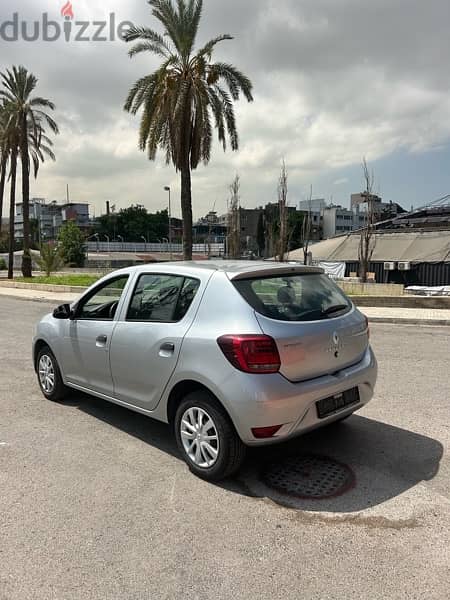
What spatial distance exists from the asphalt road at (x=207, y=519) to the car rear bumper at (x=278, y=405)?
474 millimetres

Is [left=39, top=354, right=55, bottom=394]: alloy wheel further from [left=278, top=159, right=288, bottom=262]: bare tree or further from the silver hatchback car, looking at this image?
[left=278, top=159, right=288, bottom=262]: bare tree

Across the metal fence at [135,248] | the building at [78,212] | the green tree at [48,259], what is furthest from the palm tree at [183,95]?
the building at [78,212]

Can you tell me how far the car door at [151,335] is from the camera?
375 centimetres

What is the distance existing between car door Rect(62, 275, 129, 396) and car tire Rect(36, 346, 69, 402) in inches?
10.5

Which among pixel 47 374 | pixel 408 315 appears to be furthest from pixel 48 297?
pixel 47 374

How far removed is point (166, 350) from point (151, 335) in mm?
246

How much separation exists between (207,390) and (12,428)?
235cm

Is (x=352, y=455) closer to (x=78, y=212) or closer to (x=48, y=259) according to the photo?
(x=48, y=259)

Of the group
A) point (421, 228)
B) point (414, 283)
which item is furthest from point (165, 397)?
point (421, 228)

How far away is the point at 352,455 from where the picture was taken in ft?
13.0

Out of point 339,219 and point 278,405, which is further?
point 339,219

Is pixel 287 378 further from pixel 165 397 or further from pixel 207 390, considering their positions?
pixel 165 397

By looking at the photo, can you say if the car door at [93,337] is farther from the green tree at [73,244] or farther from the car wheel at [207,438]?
the green tree at [73,244]

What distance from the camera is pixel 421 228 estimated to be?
3103 cm
